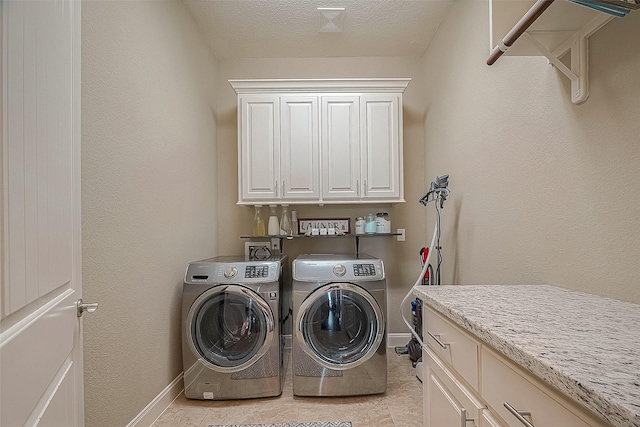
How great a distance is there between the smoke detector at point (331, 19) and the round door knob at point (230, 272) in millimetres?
2004

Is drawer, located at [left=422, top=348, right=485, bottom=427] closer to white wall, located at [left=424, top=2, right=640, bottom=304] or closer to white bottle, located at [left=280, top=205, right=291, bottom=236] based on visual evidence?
white wall, located at [left=424, top=2, right=640, bottom=304]

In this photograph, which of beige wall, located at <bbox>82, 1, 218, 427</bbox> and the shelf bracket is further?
beige wall, located at <bbox>82, 1, 218, 427</bbox>

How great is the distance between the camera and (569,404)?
23.3 inches

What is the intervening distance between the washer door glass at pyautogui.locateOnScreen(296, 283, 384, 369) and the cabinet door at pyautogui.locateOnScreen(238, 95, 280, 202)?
1101 millimetres

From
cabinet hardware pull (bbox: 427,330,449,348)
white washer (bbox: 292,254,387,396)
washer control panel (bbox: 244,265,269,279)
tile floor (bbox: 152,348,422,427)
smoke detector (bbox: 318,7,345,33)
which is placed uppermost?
smoke detector (bbox: 318,7,345,33)

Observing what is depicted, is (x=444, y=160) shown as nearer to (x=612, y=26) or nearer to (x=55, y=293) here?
(x=612, y=26)

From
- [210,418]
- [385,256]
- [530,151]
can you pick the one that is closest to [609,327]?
[530,151]

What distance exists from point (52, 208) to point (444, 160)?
251 centimetres

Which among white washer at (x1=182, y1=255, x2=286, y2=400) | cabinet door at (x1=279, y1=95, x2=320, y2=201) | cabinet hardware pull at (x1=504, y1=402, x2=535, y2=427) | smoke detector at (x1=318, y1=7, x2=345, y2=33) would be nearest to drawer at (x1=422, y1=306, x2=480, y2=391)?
cabinet hardware pull at (x1=504, y1=402, x2=535, y2=427)

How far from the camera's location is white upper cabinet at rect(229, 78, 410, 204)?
2.84m

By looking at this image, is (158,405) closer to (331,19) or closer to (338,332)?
(338,332)

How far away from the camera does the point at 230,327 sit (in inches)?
86.7

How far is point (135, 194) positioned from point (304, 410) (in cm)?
165

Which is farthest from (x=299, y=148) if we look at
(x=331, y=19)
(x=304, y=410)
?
(x=304, y=410)
